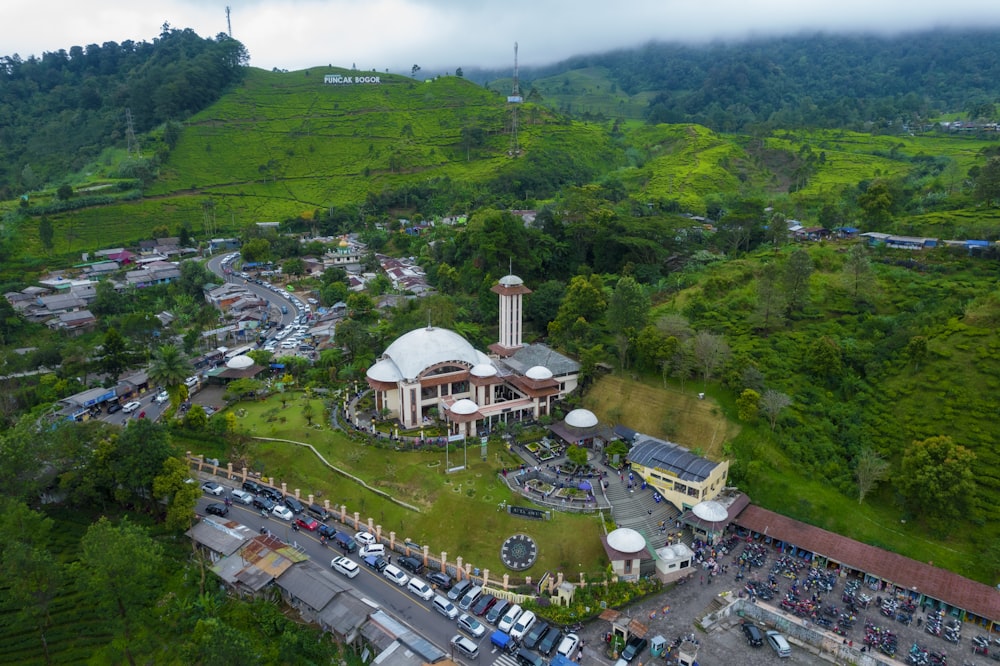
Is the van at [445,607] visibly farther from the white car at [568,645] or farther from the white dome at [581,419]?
the white dome at [581,419]

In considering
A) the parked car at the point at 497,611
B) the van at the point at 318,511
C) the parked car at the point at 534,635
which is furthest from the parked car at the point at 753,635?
the van at the point at 318,511

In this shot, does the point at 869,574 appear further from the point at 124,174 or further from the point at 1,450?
the point at 124,174

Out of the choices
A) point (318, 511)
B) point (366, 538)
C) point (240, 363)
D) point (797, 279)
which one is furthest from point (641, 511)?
point (240, 363)

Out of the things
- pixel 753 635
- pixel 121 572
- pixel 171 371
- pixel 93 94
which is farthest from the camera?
pixel 93 94

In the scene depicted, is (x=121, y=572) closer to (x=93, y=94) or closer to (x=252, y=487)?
(x=252, y=487)

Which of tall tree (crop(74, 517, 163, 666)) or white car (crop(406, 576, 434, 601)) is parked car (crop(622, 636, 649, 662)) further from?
tall tree (crop(74, 517, 163, 666))

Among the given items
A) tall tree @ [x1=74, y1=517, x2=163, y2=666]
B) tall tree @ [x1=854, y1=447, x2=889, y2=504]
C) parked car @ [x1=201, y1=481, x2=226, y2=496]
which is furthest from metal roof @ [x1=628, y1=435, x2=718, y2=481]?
tall tree @ [x1=74, y1=517, x2=163, y2=666]

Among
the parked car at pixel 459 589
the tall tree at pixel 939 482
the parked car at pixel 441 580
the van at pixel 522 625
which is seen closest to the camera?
the van at pixel 522 625
